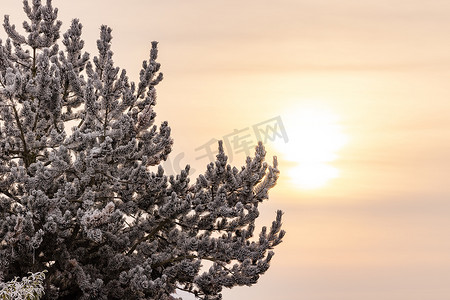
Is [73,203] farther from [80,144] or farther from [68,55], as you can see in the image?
[68,55]

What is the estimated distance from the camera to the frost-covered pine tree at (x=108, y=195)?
54.2 ft

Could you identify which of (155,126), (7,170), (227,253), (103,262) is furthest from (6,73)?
(227,253)

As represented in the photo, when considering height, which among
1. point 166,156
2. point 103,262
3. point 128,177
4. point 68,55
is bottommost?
point 103,262

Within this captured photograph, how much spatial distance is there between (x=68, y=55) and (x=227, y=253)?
6.16 meters

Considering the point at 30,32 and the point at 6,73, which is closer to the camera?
the point at 6,73

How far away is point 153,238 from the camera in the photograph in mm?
18719

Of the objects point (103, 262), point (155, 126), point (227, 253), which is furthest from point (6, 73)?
point (227, 253)

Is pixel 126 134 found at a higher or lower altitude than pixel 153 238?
higher

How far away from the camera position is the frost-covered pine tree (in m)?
16.5

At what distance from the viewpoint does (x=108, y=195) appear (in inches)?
715

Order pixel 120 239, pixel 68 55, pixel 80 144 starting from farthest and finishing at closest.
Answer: pixel 68 55
pixel 120 239
pixel 80 144

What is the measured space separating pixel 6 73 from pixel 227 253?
6315 millimetres

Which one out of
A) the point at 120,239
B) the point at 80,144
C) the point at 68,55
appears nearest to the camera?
the point at 80,144

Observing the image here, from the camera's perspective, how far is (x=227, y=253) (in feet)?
59.0
